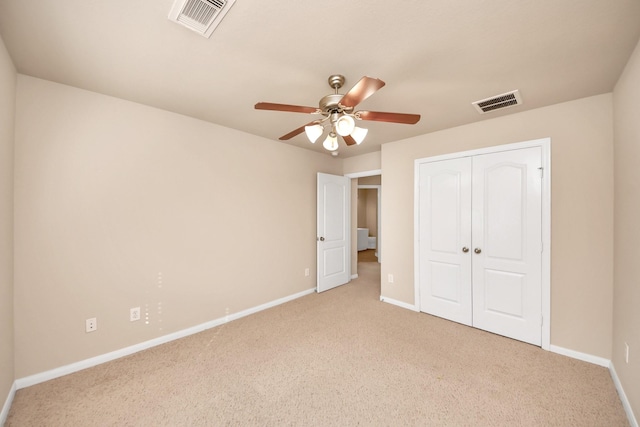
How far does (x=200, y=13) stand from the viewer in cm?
134

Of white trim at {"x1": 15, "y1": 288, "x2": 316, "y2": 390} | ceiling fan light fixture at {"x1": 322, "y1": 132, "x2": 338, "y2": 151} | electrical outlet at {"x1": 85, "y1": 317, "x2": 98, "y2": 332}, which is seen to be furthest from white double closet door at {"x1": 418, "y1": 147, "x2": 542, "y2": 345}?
electrical outlet at {"x1": 85, "y1": 317, "x2": 98, "y2": 332}

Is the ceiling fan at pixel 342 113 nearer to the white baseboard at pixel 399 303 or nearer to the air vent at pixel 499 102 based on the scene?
the air vent at pixel 499 102

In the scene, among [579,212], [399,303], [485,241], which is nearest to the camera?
[579,212]

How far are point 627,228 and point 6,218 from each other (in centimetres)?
444

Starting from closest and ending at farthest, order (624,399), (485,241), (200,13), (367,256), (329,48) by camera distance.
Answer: (200,13) → (329,48) → (624,399) → (485,241) → (367,256)

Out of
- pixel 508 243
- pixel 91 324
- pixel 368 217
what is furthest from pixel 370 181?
pixel 91 324

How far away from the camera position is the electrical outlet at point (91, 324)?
7.14 feet

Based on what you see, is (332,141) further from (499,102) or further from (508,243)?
(508,243)

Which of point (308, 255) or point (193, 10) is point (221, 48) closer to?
point (193, 10)

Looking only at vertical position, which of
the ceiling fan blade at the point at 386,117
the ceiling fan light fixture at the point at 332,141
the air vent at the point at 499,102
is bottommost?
the ceiling fan light fixture at the point at 332,141

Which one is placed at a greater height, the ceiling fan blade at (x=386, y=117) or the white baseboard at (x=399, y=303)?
the ceiling fan blade at (x=386, y=117)

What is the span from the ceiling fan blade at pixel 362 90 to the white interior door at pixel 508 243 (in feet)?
7.01

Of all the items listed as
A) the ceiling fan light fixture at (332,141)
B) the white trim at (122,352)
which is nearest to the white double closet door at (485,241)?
the ceiling fan light fixture at (332,141)

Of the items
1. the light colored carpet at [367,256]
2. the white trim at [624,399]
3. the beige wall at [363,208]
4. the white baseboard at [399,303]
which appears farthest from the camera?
the beige wall at [363,208]
